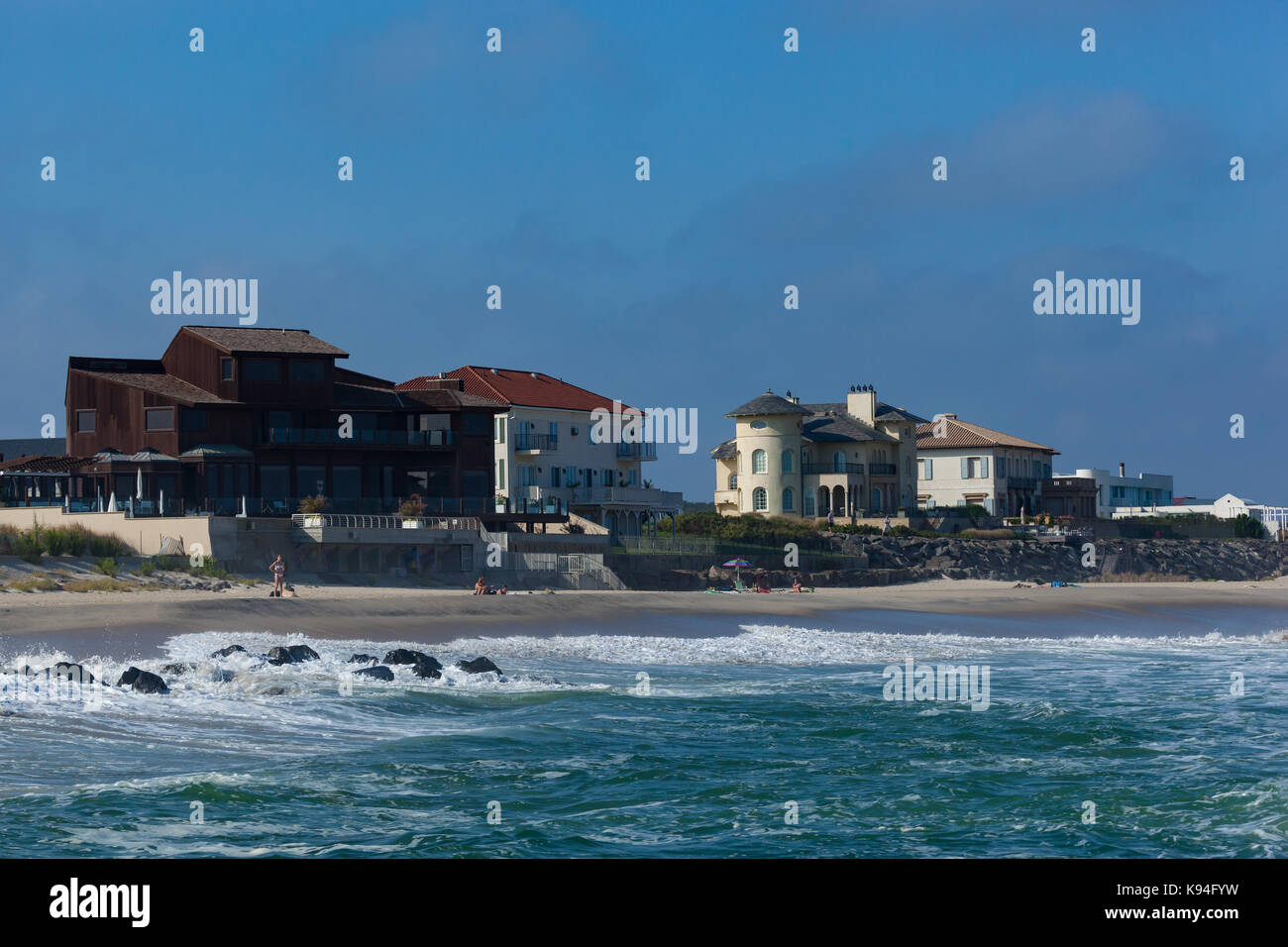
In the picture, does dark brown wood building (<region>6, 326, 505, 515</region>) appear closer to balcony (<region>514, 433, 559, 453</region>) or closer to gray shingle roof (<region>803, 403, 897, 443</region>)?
balcony (<region>514, 433, 559, 453</region>)

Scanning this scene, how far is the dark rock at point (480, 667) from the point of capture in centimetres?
2811

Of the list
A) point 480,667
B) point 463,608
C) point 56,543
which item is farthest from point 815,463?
point 480,667

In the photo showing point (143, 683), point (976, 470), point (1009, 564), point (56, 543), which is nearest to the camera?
point (143, 683)

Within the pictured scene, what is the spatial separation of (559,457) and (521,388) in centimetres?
472

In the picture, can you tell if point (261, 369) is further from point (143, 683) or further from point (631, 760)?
point (631, 760)

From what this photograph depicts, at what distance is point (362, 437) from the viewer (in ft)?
185

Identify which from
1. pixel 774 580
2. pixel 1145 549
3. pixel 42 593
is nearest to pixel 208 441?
pixel 42 593

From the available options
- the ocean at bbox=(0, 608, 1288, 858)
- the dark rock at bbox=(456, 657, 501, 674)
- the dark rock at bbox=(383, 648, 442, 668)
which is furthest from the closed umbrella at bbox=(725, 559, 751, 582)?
the dark rock at bbox=(383, 648, 442, 668)

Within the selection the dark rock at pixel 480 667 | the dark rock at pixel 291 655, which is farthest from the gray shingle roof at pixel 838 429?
the dark rock at pixel 291 655

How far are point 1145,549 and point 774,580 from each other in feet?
111
